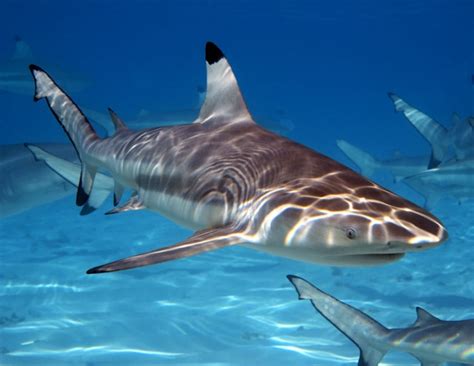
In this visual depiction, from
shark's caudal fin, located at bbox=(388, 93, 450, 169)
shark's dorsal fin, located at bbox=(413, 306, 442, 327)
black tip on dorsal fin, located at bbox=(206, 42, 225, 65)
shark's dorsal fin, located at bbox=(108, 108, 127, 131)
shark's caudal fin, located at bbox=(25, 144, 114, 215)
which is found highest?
shark's caudal fin, located at bbox=(388, 93, 450, 169)

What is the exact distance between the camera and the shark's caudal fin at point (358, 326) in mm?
4383

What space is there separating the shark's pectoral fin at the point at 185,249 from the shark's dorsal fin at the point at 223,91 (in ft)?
4.38

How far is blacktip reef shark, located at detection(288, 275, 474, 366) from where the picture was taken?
13.0 ft

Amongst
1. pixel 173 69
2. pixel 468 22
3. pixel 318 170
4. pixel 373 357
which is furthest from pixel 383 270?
pixel 173 69

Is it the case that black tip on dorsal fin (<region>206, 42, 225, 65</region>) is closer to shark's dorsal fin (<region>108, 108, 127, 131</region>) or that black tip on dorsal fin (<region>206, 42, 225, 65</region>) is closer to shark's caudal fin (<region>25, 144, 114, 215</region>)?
shark's dorsal fin (<region>108, 108, 127, 131</region>)

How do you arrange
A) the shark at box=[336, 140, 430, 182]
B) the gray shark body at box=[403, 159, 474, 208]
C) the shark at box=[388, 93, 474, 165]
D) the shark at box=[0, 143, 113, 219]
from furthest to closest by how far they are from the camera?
the shark at box=[336, 140, 430, 182], the gray shark body at box=[403, 159, 474, 208], the shark at box=[388, 93, 474, 165], the shark at box=[0, 143, 113, 219]

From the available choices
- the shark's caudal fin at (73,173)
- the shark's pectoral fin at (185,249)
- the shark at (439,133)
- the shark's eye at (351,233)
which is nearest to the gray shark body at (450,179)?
the shark at (439,133)

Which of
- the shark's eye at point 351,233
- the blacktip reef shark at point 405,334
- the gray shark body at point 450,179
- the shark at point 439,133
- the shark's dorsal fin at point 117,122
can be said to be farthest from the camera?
the gray shark body at point 450,179

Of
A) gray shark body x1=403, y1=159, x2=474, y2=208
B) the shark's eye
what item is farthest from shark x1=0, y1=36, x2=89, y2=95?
the shark's eye

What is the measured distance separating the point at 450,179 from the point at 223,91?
24.1ft

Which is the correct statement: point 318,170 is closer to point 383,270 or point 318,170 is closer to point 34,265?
point 383,270

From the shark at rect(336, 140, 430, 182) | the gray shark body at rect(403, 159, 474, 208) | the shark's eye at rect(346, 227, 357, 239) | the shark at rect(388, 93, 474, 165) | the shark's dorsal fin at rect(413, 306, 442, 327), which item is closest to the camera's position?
the shark's eye at rect(346, 227, 357, 239)

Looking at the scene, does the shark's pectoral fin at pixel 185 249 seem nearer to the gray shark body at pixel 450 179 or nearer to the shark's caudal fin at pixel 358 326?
the shark's caudal fin at pixel 358 326

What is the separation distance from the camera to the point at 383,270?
1039cm
